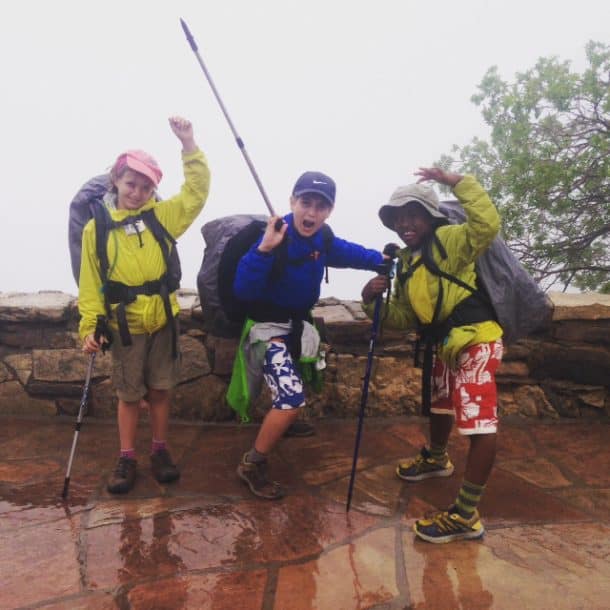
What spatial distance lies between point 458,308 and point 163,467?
1954 millimetres

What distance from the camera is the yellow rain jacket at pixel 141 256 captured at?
9.53 ft

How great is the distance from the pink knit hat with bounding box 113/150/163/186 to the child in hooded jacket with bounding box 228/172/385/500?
69 centimetres

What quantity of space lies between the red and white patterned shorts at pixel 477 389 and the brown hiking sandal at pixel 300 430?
5.14 ft

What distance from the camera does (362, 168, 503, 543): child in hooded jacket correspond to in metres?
2.54

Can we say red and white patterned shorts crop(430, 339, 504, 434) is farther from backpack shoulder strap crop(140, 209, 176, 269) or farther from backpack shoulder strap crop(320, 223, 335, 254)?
backpack shoulder strap crop(140, 209, 176, 269)

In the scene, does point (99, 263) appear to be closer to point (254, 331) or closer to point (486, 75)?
point (254, 331)

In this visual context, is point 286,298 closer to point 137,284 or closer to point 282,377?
point 282,377

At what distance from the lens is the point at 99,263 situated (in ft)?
9.55

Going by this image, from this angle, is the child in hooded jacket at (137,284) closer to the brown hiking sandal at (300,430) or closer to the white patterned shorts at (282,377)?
the white patterned shorts at (282,377)

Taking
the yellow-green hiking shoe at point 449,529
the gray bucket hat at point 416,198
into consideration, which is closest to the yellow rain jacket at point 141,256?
the gray bucket hat at point 416,198

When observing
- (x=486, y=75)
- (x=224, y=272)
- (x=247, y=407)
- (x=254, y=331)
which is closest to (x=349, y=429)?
(x=247, y=407)

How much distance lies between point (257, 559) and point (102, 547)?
2.41 feet

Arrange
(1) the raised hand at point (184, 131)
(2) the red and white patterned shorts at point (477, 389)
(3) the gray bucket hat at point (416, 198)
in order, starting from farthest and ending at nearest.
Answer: (1) the raised hand at point (184, 131) → (3) the gray bucket hat at point (416, 198) → (2) the red and white patterned shorts at point (477, 389)

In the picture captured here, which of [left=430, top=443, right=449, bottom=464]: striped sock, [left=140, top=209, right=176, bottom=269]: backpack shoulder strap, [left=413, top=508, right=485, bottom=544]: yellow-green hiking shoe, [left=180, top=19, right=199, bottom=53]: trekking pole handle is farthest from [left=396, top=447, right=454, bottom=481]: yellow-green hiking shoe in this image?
[left=180, top=19, right=199, bottom=53]: trekking pole handle
